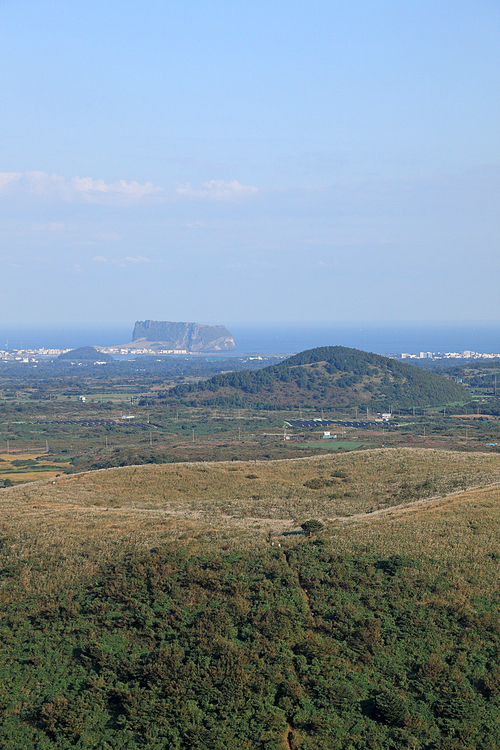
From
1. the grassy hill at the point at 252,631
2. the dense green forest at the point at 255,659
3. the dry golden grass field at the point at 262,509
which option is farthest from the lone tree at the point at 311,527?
the dense green forest at the point at 255,659

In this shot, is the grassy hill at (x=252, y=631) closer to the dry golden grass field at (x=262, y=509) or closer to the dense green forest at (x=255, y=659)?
the dense green forest at (x=255, y=659)

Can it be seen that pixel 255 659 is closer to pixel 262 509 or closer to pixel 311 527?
pixel 311 527

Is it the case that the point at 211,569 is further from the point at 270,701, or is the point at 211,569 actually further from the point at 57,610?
the point at 270,701

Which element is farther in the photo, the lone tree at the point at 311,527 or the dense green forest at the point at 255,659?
the lone tree at the point at 311,527

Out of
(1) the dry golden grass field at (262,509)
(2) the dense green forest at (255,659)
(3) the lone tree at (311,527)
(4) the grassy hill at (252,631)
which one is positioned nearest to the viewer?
(2) the dense green forest at (255,659)

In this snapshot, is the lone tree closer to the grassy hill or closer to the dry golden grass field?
the dry golden grass field

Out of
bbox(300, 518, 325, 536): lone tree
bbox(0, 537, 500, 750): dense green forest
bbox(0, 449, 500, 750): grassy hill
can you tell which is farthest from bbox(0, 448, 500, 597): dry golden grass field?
bbox(0, 537, 500, 750): dense green forest
